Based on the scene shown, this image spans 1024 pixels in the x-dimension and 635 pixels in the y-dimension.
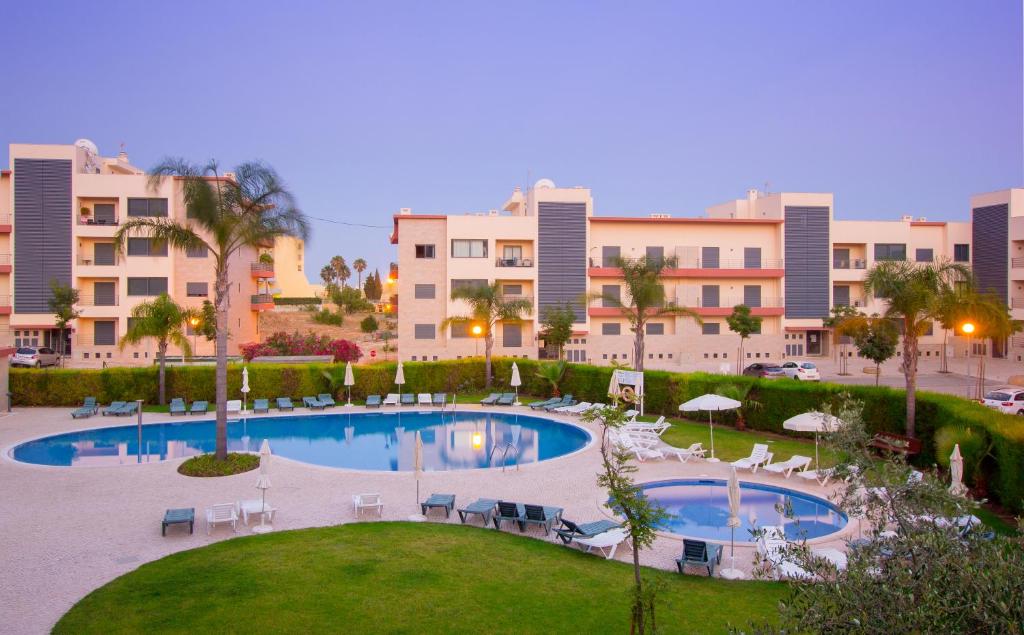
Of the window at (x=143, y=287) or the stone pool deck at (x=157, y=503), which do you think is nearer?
the stone pool deck at (x=157, y=503)

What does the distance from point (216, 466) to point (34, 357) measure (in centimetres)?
2900

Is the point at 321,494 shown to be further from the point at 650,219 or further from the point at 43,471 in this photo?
the point at 650,219

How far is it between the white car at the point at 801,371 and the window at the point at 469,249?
63.3 feet

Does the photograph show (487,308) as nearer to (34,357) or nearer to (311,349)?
(311,349)

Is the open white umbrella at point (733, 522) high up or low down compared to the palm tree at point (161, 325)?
down

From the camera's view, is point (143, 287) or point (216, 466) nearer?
point (216, 466)

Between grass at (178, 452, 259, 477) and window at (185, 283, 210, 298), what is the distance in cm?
2890

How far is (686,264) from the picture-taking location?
152 ft

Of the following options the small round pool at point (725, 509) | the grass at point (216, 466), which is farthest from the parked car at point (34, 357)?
the small round pool at point (725, 509)

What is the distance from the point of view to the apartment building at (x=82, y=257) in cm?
4131

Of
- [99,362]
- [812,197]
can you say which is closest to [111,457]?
[99,362]

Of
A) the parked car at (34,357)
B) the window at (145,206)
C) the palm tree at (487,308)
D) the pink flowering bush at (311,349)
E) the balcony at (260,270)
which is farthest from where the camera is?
the balcony at (260,270)

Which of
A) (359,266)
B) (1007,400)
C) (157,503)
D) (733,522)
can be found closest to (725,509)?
(733,522)

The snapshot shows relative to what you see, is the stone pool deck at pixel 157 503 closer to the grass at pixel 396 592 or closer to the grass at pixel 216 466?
the grass at pixel 216 466
